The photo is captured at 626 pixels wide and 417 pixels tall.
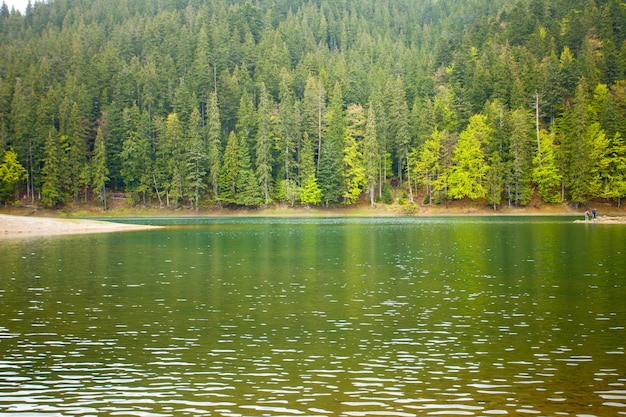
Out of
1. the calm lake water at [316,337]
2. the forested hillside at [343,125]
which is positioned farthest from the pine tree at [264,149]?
the calm lake water at [316,337]

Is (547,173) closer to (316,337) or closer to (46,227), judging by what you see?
(46,227)

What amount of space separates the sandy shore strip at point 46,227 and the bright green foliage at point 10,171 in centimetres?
4638

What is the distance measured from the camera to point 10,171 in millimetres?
115688

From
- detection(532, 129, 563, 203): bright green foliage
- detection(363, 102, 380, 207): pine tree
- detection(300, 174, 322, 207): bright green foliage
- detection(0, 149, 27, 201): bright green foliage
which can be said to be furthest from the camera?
detection(300, 174, 322, 207): bright green foliage

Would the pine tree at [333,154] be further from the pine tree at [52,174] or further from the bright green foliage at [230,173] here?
the pine tree at [52,174]

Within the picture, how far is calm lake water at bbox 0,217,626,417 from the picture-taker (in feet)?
41.5

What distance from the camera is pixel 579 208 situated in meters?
102

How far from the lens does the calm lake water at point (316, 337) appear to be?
12.7m

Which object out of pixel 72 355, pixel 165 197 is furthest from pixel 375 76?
pixel 72 355

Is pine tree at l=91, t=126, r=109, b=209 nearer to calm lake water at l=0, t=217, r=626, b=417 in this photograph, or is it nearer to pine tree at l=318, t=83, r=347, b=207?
pine tree at l=318, t=83, r=347, b=207

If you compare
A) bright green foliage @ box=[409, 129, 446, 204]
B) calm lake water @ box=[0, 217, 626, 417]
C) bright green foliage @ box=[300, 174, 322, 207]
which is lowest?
calm lake water @ box=[0, 217, 626, 417]

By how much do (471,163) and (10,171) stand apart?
86.3 meters

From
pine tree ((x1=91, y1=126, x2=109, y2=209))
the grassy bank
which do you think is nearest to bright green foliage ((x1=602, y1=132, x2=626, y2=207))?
the grassy bank

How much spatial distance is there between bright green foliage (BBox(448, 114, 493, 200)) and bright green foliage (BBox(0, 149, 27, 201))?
82134 mm
